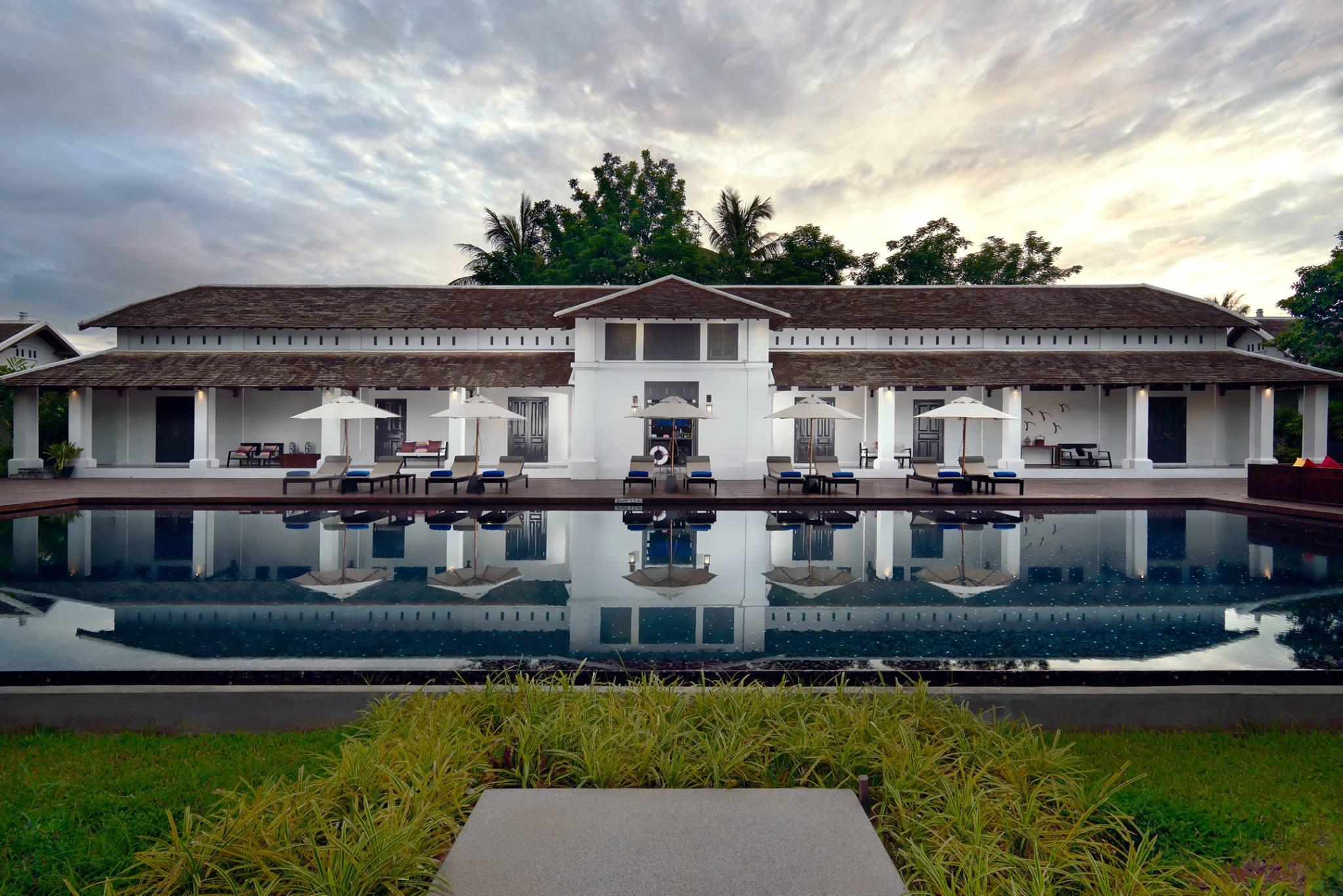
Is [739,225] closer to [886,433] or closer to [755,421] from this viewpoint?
[886,433]

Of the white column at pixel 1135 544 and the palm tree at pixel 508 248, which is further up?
the palm tree at pixel 508 248

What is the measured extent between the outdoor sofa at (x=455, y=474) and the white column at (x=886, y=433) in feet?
40.2

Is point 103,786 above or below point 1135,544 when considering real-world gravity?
below

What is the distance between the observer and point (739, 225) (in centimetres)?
3731

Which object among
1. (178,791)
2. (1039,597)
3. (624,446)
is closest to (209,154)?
(624,446)

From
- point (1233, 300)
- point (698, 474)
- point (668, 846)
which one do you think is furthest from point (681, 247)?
point (1233, 300)

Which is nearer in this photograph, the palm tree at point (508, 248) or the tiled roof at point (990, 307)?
the tiled roof at point (990, 307)

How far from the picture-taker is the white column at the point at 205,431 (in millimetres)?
19906

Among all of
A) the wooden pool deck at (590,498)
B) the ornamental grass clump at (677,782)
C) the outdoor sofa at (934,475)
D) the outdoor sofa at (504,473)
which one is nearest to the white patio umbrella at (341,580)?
the ornamental grass clump at (677,782)

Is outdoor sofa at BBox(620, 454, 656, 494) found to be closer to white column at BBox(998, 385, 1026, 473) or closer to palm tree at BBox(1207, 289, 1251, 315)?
white column at BBox(998, 385, 1026, 473)

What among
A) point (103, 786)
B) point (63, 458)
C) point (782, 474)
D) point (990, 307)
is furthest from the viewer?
point (990, 307)

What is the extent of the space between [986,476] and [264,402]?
2293 centimetres

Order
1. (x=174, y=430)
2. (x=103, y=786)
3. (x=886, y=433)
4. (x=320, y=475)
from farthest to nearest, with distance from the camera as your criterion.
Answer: (x=174, y=430) < (x=886, y=433) < (x=320, y=475) < (x=103, y=786)

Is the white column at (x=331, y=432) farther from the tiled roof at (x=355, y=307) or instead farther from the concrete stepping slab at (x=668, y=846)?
the concrete stepping slab at (x=668, y=846)
